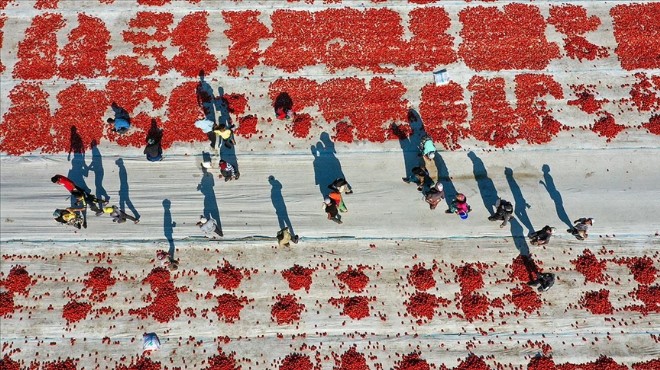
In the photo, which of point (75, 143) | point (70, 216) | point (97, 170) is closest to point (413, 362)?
point (70, 216)

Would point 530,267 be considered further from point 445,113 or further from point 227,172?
point 227,172

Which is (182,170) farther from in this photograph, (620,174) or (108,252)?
(620,174)

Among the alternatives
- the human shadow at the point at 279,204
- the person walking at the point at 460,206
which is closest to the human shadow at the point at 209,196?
the human shadow at the point at 279,204

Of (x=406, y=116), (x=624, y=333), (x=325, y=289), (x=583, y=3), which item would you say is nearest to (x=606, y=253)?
(x=624, y=333)

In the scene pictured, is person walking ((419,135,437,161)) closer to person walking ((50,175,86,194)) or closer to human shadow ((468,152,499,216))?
human shadow ((468,152,499,216))

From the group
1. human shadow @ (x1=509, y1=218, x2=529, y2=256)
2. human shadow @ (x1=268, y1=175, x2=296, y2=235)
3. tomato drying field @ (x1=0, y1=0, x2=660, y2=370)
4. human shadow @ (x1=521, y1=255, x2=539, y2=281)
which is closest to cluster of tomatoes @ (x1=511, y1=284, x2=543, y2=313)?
tomato drying field @ (x1=0, y1=0, x2=660, y2=370)

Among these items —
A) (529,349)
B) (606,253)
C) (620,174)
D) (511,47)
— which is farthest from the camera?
(511,47)
